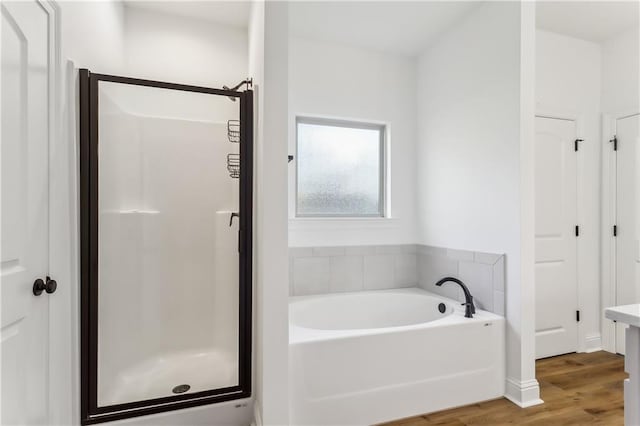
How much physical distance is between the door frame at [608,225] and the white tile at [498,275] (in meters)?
1.45

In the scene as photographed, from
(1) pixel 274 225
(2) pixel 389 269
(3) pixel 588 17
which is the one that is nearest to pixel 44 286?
(1) pixel 274 225

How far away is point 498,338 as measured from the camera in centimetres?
220

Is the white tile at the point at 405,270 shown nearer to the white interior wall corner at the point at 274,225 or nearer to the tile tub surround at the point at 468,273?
the tile tub surround at the point at 468,273

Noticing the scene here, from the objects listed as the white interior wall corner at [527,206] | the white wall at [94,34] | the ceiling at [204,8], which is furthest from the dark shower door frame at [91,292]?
the white interior wall corner at [527,206]

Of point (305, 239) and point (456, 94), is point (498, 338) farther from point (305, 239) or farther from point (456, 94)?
point (456, 94)

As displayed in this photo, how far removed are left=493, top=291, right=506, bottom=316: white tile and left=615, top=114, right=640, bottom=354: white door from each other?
1.43 metres

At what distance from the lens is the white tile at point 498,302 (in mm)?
2236

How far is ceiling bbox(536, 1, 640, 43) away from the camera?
247cm

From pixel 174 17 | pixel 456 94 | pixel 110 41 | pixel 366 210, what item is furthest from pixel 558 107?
pixel 110 41

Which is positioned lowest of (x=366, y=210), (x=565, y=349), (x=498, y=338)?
(x=565, y=349)

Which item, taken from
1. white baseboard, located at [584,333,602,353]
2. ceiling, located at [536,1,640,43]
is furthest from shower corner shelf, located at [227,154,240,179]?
white baseboard, located at [584,333,602,353]

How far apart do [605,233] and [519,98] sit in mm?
1753

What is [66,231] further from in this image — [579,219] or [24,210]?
[579,219]

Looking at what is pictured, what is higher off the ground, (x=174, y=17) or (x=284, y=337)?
(x=174, y=17)
